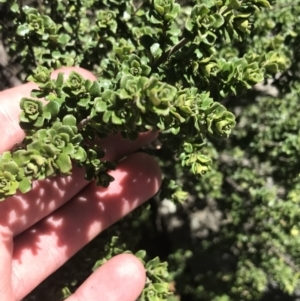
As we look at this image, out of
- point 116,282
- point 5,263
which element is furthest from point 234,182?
point 5,263

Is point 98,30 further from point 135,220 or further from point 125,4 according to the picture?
point 135,220

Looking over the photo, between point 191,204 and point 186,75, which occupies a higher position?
point 186,75

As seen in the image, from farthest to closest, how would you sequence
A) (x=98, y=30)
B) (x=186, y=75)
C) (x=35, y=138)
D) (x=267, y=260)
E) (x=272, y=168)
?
1. (x=272, y=168)
2. (x=267, y=260)
3. (x=98, y=30)
4. (x=186, y=75)
5. (x=35, y=138)

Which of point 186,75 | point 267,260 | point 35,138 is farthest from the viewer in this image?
point 267,260

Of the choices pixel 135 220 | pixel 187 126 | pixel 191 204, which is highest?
pixel 187 126

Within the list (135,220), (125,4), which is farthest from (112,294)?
(125,4)

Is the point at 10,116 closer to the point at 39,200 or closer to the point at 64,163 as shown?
the point at 39,200

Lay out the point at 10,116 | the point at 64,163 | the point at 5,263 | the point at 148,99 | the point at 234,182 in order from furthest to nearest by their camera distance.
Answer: the point at 234,182
the point at 10,116
the point at 5,263
the point at 64,163
the point at 148,99
